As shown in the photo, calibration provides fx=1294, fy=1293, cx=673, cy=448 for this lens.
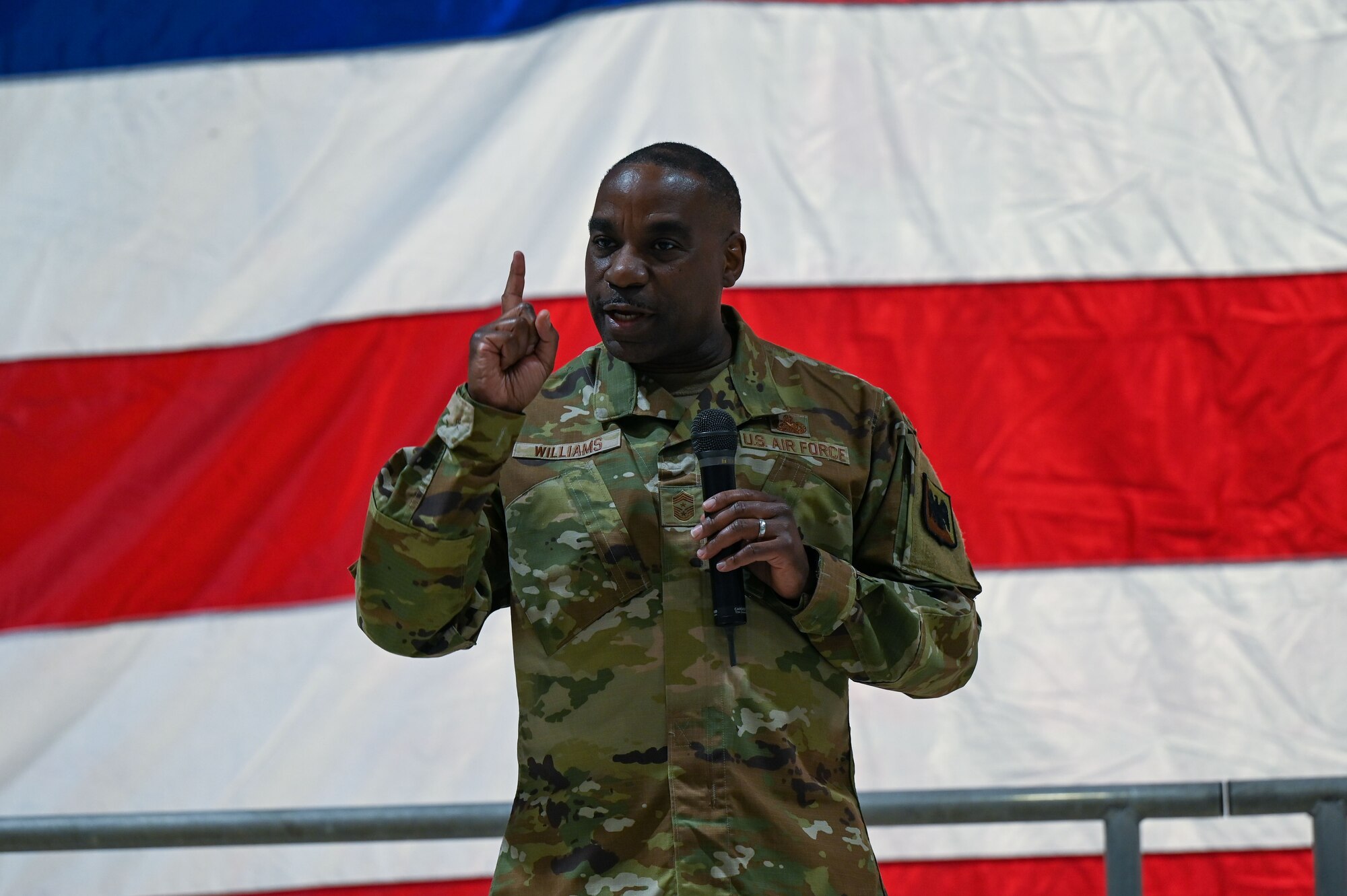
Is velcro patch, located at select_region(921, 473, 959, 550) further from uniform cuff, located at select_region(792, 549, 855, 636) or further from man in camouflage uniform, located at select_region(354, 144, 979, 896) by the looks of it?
uniform cuff, located at select_region(792, 549, 855, 636)

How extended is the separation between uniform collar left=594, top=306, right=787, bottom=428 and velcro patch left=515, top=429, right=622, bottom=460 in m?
0.02

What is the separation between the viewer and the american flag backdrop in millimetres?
2221

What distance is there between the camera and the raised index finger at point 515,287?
43.8 inches

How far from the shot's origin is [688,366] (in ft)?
4.32

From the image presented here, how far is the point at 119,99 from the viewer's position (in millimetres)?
2496

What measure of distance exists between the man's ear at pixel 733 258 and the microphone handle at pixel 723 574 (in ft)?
0.85

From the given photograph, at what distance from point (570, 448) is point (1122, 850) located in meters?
0.99

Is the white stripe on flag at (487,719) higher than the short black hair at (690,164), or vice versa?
the short black hair at (690,164)

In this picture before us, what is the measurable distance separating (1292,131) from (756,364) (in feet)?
4.95

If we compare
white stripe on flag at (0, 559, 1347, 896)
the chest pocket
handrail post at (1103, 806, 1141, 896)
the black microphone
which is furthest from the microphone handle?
white stripe on flag at (0, 559, 1347, 896)

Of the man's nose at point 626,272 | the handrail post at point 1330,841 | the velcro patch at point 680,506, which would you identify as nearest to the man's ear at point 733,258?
the man's nose at point 626,272

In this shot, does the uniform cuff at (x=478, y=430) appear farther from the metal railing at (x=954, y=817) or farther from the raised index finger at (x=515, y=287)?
the metal railing at (x=954, y=817)

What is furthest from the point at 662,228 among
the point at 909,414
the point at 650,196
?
the point at 909,414

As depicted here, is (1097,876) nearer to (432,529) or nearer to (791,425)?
(791,425)
